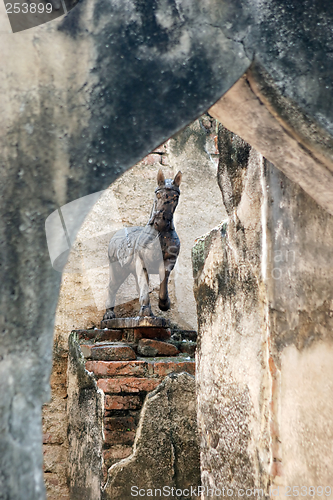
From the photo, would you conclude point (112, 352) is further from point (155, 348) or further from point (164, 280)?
point (164, 280)

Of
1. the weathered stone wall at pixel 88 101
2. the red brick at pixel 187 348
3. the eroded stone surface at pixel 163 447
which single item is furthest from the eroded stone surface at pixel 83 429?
the weathered stone wall at pixel 88 101

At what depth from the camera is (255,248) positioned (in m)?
1.29

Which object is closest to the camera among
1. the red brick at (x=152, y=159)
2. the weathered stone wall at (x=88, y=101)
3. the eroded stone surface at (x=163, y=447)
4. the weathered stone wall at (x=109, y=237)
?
the weathered stone wall at (x=88, y=101)

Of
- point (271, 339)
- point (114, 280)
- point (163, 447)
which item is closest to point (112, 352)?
point (163, 447)

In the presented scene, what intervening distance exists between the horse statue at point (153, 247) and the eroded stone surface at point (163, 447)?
2.11 feet

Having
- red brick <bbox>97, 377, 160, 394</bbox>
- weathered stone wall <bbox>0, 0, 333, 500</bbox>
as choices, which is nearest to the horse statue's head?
red brick <bbox>97, 377, 160, 394</bbox>

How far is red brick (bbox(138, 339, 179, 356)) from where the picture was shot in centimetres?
295

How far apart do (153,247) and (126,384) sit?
968 mm

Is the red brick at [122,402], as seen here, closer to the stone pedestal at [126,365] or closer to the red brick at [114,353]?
the stone pedestal at [126,365]

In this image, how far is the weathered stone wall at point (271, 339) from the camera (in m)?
1.12

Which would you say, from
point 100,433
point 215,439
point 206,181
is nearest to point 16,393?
point 215,439

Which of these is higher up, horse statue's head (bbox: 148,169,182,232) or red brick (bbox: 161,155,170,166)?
red brick (bbox: 161,155,170,166)

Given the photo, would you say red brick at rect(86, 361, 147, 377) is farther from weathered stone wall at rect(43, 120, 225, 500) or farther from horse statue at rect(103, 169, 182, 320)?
weathered stone wall at rect(43, 120, 225, 500)

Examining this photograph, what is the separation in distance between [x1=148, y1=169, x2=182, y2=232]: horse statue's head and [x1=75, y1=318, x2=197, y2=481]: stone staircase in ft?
2.12
